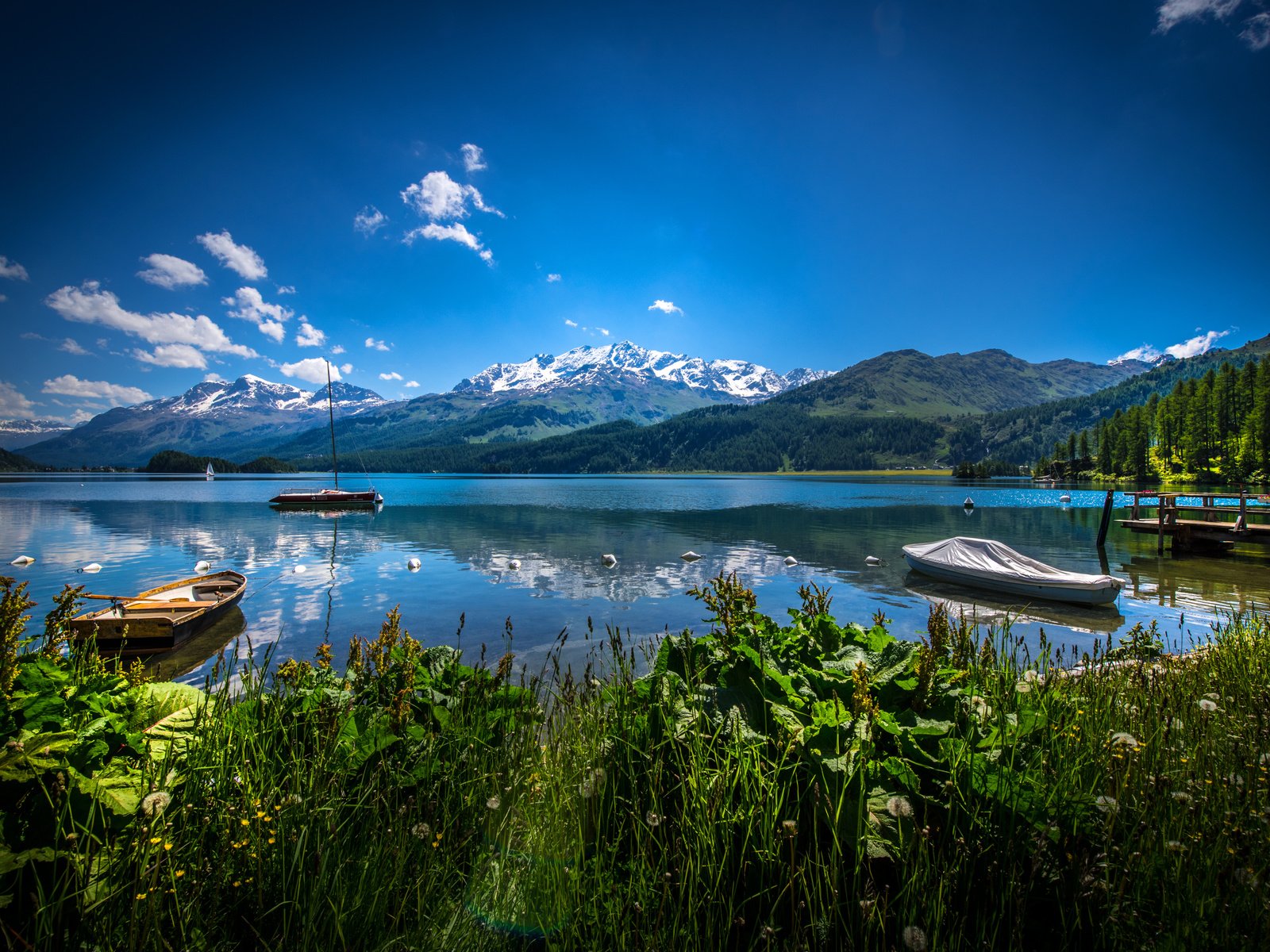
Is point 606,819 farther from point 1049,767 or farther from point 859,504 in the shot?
point 859,504

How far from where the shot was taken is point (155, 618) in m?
15.8

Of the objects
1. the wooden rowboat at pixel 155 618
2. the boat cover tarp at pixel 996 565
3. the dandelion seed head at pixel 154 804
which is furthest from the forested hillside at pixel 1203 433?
the wooden rowboat at pixel 155 618

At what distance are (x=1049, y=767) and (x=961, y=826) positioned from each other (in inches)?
41.7

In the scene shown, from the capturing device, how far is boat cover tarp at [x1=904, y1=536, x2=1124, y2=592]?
2230 cm

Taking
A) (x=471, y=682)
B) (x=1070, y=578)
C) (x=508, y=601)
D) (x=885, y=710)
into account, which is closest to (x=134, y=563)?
(x=508, y=601)

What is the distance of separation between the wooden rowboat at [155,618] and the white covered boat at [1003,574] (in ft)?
99.3

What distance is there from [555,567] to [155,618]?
59.4 feet

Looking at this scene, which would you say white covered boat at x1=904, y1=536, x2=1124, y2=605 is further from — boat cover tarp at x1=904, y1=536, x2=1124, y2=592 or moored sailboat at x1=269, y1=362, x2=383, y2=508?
moored sailboat at x1=269, y1=362, x2=383, y2=508

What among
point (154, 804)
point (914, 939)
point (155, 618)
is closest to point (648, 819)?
point (914, 939)

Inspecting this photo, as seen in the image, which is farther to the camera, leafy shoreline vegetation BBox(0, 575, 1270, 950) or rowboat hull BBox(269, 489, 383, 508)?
rowboat hull BBox(269, 489, 383, 508)

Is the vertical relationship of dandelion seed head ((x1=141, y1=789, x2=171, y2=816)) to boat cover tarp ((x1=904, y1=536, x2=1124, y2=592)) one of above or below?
above

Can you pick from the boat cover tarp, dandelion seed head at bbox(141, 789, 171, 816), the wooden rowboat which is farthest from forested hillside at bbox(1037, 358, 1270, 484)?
the wooden rowboat

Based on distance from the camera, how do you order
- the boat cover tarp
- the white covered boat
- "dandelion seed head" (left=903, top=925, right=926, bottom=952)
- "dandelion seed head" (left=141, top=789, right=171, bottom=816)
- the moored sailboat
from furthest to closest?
the moored sailboat, the boat cover tarp, the white covered boat, "dandelion seed head" (left=141, top=789, right=171, bottom=816), "dandelion seed head" (left=903, top=925, right=926, bottom=952)

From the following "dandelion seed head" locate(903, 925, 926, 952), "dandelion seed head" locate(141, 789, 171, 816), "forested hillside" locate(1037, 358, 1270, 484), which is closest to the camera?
"dandelion seed head" locate(903, 925, 926, 952)
